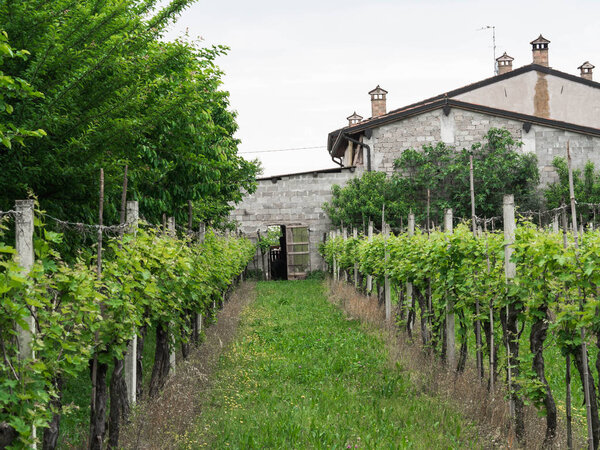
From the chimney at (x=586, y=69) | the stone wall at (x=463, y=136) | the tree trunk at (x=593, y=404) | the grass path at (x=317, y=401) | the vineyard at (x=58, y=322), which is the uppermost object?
the chimney at (x=586, y=69)

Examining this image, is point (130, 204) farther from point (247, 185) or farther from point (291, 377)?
point (247, 185)

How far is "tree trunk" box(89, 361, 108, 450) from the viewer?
175 inches

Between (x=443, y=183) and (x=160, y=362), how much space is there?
20320mm

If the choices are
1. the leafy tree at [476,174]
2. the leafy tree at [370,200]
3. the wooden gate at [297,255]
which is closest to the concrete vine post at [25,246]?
the leafy tree at [370,200]

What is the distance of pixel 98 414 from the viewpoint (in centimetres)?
453

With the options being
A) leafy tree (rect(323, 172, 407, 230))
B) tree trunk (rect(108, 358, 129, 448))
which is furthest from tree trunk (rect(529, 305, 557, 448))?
leafy tree (rect(323, 172, 407, 230))

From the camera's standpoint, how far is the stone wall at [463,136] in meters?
25.9

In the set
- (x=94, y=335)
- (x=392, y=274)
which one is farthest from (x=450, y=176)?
(x=94, y=335)

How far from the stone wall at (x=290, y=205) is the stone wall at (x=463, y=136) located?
2.83 meters

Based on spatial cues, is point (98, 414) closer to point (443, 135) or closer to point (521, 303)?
point (521, 303)

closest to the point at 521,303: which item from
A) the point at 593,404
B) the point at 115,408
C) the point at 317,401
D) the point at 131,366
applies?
the point at 593,404

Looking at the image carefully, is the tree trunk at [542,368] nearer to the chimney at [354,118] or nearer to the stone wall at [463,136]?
the stone wall at [463,136]

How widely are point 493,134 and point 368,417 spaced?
69.8 feet

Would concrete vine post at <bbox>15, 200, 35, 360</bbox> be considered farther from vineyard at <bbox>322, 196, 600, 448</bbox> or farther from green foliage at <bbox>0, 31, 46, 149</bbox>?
vineyard at <bbox>322, 196, 600, 448</bbox>
